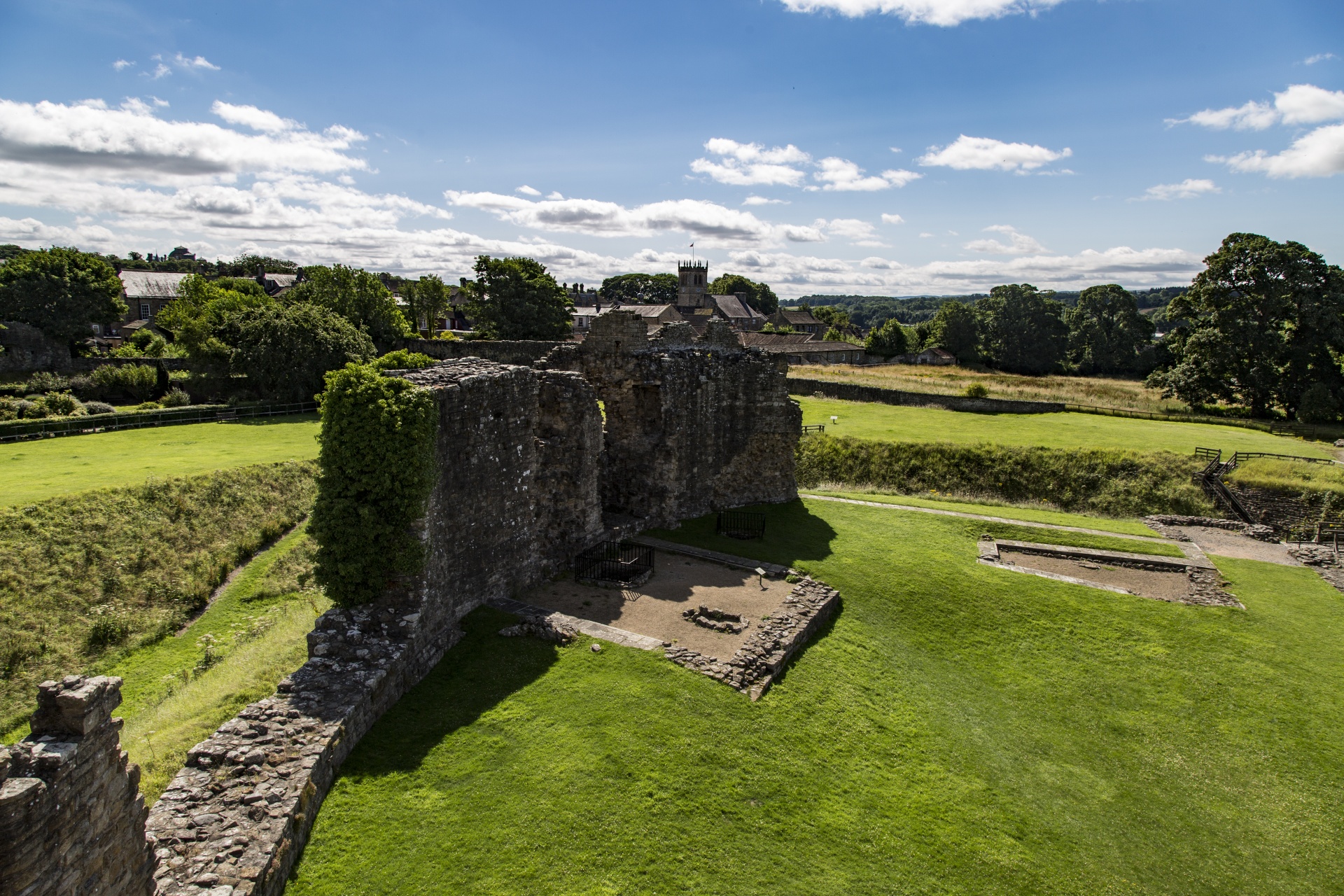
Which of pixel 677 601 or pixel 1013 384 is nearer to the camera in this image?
pixel 677 601

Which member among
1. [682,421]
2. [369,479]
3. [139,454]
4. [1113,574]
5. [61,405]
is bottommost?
[1113,574]

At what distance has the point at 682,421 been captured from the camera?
67.0 ft

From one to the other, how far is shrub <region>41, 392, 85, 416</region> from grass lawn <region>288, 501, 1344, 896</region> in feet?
122

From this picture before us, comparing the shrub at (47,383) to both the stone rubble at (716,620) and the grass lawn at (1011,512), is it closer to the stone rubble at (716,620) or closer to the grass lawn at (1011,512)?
the grass lawn at (1011,512)

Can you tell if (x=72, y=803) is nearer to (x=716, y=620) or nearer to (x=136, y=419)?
(x=716, y=620)

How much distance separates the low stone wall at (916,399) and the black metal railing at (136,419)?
111 ft

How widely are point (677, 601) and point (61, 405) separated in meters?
39.4

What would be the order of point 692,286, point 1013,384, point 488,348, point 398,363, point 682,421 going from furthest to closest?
point 692,286 → point 1013,384 → point 488,348 → point 682,421 → point 398,363

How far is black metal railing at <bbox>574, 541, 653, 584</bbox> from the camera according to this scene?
53.0ft

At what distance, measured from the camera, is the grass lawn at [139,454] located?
22419 mm

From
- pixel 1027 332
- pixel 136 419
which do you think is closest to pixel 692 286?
pixel 1027 332

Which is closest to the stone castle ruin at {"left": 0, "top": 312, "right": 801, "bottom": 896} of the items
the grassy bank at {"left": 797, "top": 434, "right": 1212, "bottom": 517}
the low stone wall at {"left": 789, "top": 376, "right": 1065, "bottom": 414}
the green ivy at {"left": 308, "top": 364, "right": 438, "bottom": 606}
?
the green ivy at {"left": 308, "top": 364, "right": 438, "bottom": 606}

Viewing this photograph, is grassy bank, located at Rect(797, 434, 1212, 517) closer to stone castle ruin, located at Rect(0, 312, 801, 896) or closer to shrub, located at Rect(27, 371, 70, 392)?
stone castle ruin, located at Rect(0, 312, 801, 896)

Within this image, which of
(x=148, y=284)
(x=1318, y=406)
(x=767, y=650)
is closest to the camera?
(x=767, y=650)
